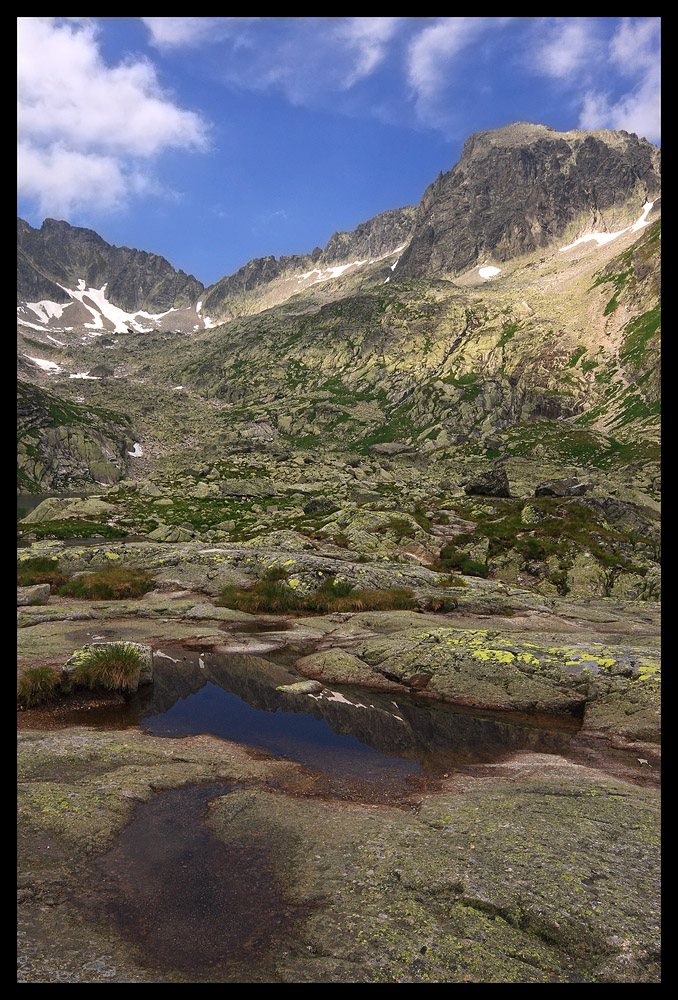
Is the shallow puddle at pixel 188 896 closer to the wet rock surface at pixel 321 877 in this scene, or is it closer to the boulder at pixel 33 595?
the wet rock surface at pixel 321 877

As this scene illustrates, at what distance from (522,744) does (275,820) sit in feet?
28.8

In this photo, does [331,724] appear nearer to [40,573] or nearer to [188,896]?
[188,896]

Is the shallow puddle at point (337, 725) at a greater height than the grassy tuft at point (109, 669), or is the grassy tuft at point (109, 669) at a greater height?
the grassy tuft at point (109, 669)

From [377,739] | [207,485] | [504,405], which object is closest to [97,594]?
[377,739]

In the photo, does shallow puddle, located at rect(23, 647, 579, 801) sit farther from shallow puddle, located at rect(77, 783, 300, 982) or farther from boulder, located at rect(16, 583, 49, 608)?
boulder, located at rect(16, 583, 49, 608)

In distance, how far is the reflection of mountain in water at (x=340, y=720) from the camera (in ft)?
47.4

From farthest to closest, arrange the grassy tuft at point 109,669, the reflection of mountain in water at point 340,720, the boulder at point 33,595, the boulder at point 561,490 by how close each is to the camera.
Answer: the boulder at point 561,490, the boulder at point 33,595, the grassy tuft at point 109,669, the reflection of mountain in water at point 340,720

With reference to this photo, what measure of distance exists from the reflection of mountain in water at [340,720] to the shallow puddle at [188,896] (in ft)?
16.4

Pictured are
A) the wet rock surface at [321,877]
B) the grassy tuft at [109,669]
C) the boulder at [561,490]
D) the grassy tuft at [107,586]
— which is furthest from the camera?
the boulder at [561,490]

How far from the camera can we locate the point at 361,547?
149 ft

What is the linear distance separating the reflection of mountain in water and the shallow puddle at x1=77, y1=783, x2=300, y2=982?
5.00 m

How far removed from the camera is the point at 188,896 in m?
7.65

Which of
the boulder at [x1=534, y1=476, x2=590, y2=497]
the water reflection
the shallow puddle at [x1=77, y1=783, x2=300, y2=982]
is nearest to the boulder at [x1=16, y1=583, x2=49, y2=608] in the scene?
the water reflection

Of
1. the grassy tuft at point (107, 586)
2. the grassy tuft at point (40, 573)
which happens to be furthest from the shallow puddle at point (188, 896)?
the grassy tuft at point (40, 573)
